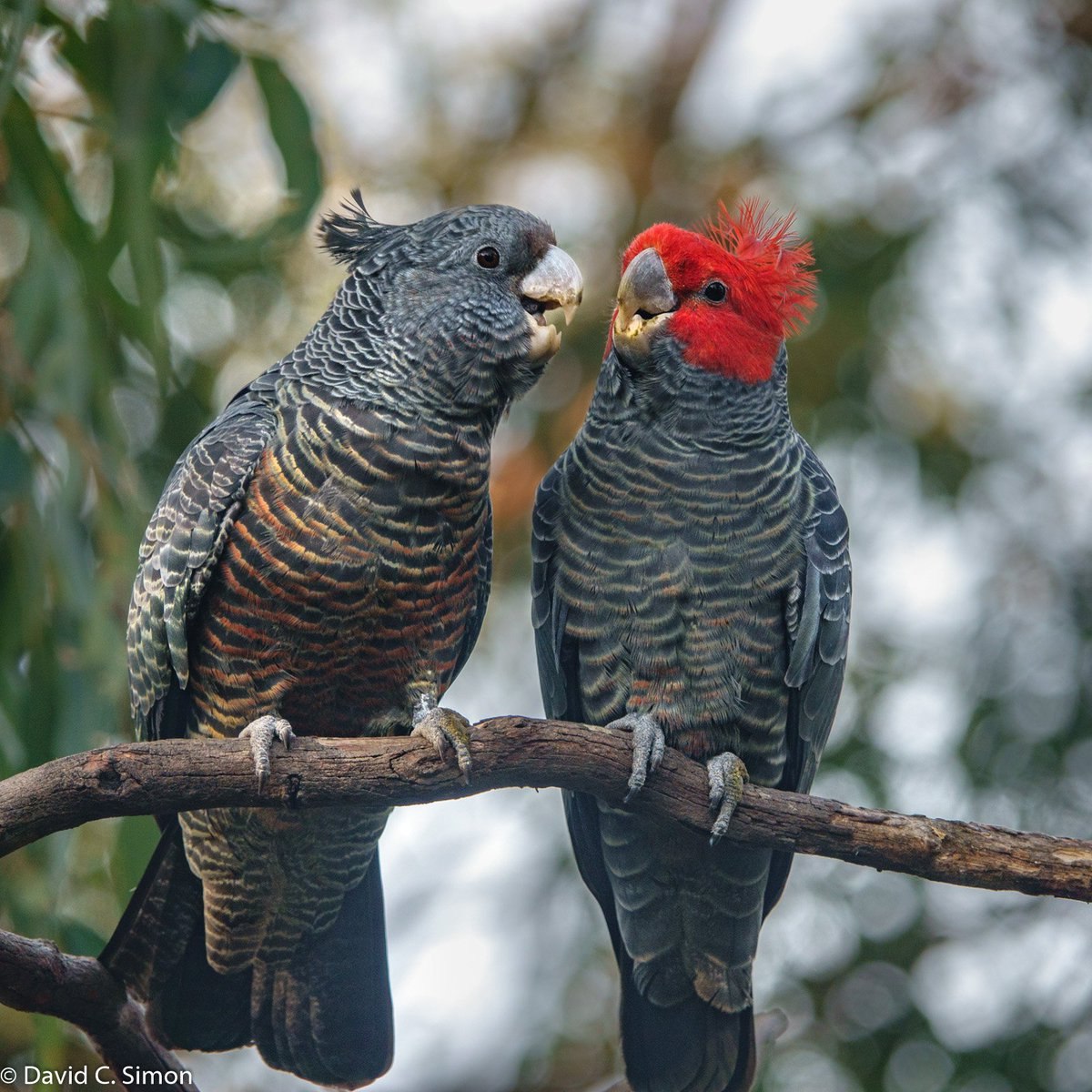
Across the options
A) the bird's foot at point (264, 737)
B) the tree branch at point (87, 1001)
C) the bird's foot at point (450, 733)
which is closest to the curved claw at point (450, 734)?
the bird's foot at point (450, 733)

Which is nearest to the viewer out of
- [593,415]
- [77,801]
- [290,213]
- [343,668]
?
[77,801]

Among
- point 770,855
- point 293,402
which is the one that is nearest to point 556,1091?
point 770,855

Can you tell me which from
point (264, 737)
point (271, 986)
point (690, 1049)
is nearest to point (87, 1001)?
point (271, 986)

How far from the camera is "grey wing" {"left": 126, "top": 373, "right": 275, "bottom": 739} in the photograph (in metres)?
3.13

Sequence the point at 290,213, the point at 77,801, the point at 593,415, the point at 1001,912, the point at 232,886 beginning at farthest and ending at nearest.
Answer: the point at 1001,912
the point at 290,213
the point at 593,415
the point at 232,886
the point at 77,801

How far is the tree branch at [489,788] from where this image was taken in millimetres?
2559

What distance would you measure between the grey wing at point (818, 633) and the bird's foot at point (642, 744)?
0.45 meters

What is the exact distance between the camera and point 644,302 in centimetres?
354

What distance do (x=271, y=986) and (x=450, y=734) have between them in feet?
3.95

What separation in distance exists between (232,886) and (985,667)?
373 cm

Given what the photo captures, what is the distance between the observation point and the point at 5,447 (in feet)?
11.6

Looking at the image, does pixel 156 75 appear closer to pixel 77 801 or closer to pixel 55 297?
pixel 55 297

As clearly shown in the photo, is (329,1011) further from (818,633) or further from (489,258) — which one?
Answer: (489,258)

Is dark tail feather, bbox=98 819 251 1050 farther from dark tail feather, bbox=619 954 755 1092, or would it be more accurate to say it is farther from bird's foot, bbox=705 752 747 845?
bird's foot, bbox=705 752 747 845
